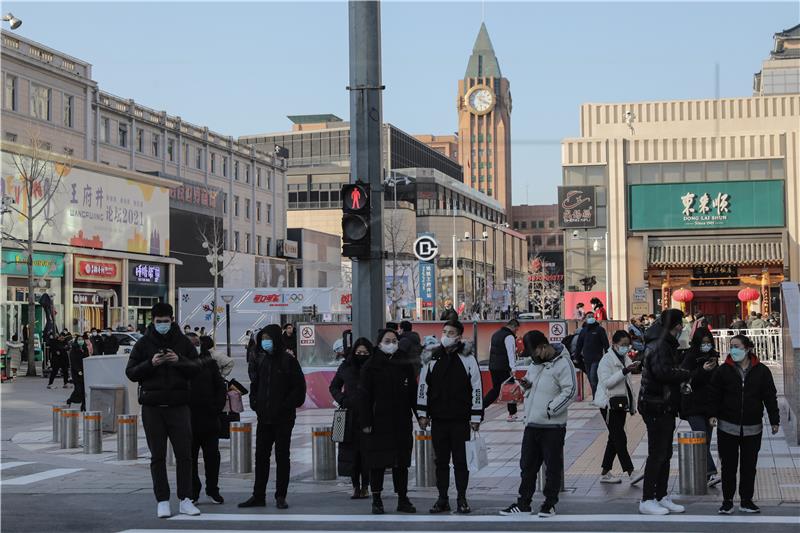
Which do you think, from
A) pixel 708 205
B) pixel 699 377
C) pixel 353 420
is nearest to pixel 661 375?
pixel 699 377

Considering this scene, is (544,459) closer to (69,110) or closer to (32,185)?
(32,185)

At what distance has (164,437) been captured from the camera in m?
10.8

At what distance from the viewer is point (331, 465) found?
13.7 metres

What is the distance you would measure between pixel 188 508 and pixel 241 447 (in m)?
3.53

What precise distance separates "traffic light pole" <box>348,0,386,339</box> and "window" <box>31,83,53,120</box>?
1681 inches

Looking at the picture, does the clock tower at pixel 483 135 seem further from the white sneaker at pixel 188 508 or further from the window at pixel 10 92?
the white sneaker at pixel 188 508

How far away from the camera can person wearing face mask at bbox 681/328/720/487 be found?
39.7ft

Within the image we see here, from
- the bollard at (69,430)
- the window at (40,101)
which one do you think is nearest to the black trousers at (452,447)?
the bollard at (69,430)

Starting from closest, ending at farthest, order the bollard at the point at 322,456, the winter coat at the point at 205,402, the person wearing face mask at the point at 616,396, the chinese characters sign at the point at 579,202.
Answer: the winter coat at the point at 205,402
the person wearing face mask at the point at 616,396
the bollard at the point at 322,456
the chinese characters sign at the point at 579,202

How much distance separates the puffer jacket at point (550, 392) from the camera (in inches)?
417

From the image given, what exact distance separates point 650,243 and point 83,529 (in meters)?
50.8

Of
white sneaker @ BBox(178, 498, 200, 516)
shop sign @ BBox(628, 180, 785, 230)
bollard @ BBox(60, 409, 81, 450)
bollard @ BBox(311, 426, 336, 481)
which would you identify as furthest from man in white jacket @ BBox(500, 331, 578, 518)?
shop sign @ BBox(628, 180, 785, 230)

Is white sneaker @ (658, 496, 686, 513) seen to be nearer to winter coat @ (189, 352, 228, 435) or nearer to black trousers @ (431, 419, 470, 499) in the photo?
black trousers @ (431, 419, 470, 499)

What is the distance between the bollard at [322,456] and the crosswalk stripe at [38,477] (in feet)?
11.4
